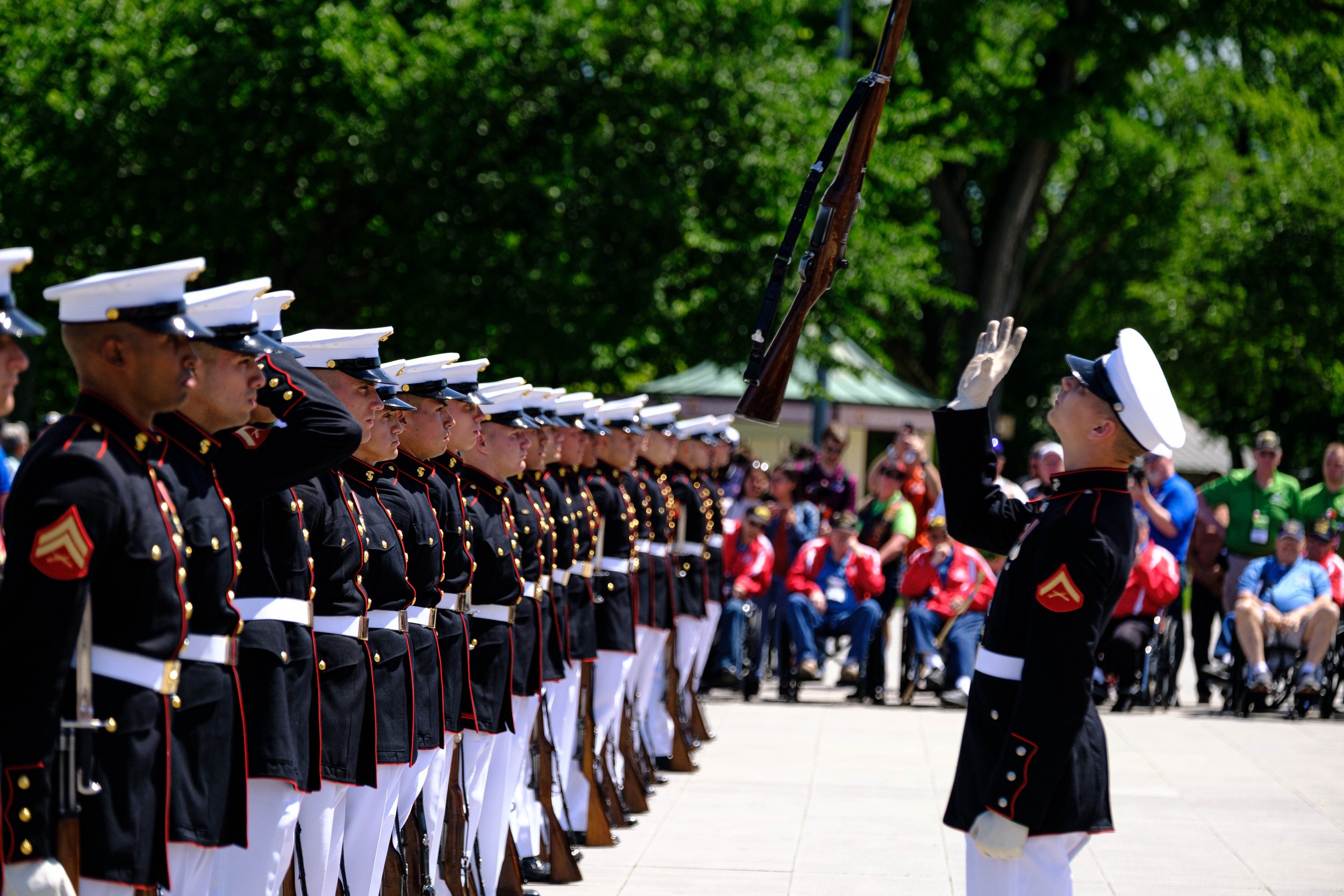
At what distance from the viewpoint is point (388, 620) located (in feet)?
15.4

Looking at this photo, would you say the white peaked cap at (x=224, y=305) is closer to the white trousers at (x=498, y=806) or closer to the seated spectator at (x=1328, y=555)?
the white trousers at (x=498, y=806)

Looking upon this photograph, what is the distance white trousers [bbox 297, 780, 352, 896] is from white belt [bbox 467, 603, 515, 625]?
130 cm

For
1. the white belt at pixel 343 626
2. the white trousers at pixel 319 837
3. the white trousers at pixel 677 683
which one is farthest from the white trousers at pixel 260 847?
the white trousers at pixel 677 683

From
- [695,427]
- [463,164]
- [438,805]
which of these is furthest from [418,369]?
[463,164]

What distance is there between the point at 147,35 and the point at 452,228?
10.1 feet

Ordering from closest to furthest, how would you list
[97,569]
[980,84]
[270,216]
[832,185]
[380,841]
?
1. [97,569]
2. [380,841]
3. [832,185]
4. [270,216]
5. [980,84]

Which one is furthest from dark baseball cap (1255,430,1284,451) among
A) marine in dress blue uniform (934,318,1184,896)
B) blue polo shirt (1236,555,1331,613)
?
marine in dress blue uniform (934,318,1184,896)

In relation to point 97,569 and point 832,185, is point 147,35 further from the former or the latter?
point 97,569

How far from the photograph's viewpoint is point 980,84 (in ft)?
76.2

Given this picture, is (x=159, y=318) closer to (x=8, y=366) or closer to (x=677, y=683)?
(x=8, y=366)

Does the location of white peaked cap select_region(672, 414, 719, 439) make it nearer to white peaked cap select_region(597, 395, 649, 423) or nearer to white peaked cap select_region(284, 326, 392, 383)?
white peaked cap select_region(597, 395, 649, 423)

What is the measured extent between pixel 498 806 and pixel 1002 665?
2.32m

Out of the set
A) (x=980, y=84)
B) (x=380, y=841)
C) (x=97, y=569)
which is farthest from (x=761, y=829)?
(x=980, y=84)

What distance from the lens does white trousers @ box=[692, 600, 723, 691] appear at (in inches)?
402
